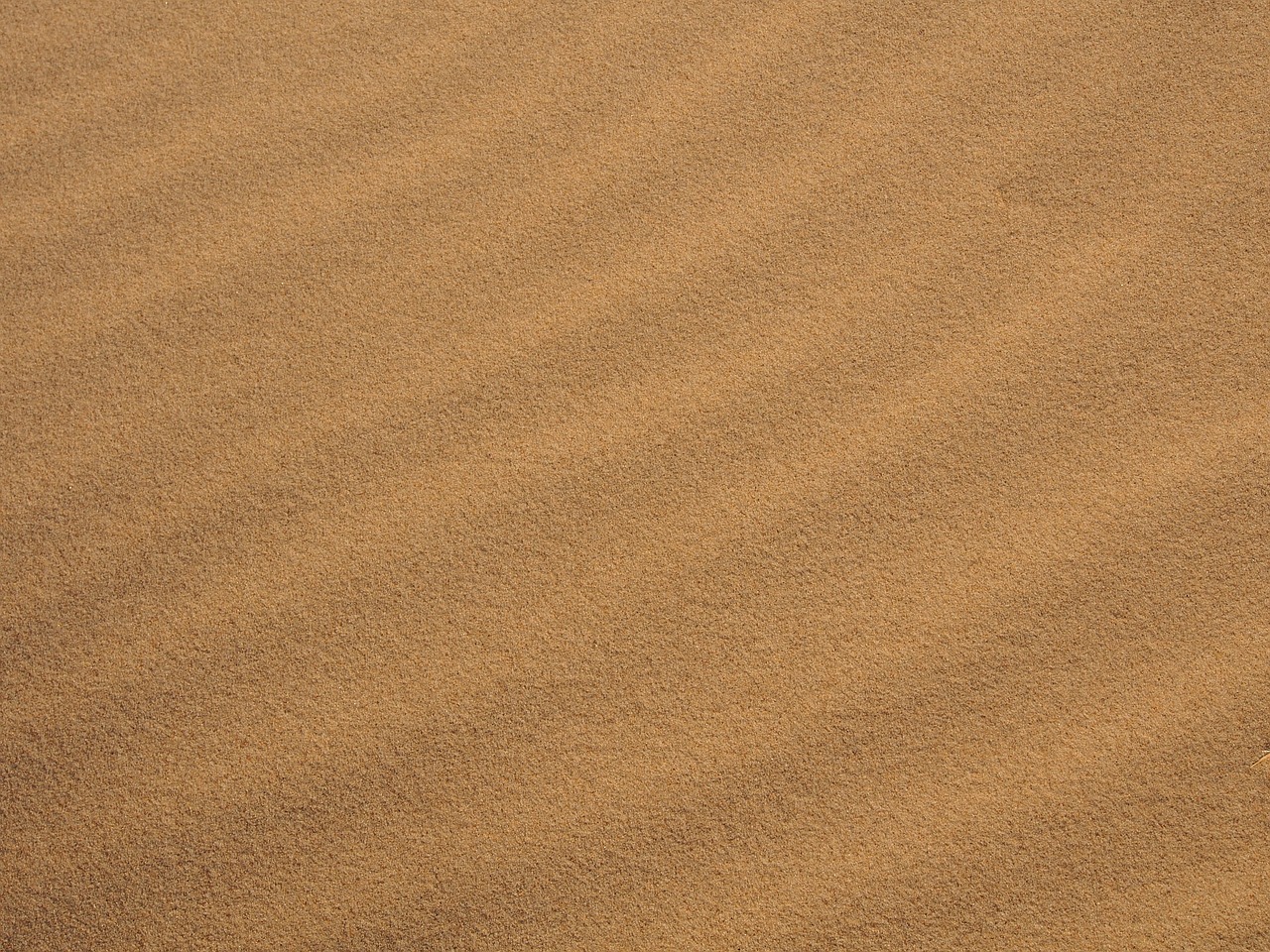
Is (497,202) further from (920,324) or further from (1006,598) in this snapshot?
(1006,598)

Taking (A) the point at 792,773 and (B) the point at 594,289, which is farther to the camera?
(B) the point at 594,289

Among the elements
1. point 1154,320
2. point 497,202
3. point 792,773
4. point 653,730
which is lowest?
Result: point 792,773

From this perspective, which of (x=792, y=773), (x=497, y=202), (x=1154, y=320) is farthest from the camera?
(x=497, y=202)

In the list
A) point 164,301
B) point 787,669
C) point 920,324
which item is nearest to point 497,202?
point 164,301

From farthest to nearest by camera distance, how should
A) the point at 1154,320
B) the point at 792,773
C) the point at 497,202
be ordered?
the point at 497,202 → the point at 1154,320 → the point at 792,773

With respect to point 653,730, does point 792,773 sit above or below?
below

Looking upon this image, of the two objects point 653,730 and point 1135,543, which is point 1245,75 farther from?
point 653,730

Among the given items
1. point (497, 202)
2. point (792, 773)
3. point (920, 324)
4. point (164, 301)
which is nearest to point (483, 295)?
point (497, 202)
